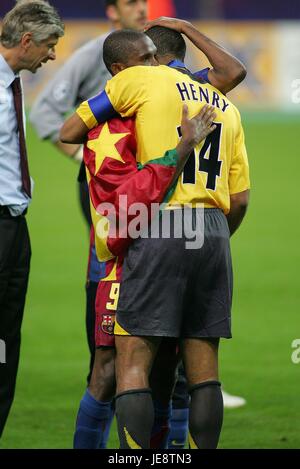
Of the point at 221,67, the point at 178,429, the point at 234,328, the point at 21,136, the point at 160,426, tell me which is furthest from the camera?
the point at 234,328

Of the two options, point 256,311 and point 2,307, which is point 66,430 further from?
point 256,311

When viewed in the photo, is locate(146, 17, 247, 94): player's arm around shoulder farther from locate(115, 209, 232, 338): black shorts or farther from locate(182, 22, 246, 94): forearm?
locate(115, 209, 232, 338): black shorts

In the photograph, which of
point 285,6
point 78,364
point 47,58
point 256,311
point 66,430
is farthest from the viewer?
point 285,6

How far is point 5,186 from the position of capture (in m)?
5.42

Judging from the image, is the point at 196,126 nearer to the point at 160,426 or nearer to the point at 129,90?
the point at 129,90

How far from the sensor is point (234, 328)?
30.9ft

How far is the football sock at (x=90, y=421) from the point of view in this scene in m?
5.20

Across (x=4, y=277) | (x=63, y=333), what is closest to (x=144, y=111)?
(x=4, y=277)

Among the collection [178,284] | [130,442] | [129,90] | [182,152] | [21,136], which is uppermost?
[129,90]

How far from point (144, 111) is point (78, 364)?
3933 mm

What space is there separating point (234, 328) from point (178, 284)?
4.75 m

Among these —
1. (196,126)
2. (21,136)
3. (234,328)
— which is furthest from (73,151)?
(234,328)

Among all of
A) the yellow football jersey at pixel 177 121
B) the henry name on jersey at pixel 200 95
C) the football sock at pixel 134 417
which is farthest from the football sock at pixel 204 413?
the henry name on jersey at pixel 200 95

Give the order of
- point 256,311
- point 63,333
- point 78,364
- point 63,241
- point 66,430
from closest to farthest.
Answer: point 66,430 < point 78,364 < point 63,333 < point 256,311 < point 63,241
